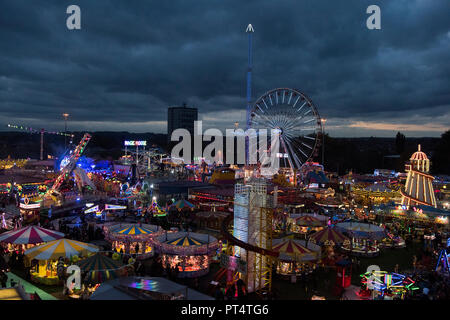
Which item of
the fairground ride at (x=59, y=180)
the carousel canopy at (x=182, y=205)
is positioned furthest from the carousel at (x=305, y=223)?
the fairground ride at (x=59, y=180)

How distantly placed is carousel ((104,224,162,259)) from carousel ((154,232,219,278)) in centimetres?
185

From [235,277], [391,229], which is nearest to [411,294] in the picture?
[235,277]

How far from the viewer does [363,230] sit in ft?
59.2

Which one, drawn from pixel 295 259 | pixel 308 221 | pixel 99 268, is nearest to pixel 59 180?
pixel 99 268

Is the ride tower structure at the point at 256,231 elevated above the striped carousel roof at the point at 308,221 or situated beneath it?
elevated above

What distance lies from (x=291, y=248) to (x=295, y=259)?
0.54m

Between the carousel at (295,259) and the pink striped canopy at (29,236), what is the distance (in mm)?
9808

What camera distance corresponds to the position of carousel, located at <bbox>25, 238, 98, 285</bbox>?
42.5 ft

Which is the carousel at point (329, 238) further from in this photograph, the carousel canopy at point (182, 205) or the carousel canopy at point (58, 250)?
the carousel canopy at point (182, 205)

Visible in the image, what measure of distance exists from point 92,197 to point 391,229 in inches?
818

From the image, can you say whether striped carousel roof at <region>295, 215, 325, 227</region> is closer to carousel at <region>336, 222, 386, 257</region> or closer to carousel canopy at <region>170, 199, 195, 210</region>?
carousel at <region>336, 222, 386, 257</region>

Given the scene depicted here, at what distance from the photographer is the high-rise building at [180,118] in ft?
432

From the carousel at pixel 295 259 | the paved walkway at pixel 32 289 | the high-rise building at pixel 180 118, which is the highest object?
the high-rise building at pixel 180 118

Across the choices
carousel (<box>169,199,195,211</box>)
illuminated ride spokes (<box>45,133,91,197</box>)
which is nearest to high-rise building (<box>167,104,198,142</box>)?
illuminated ride spokes (<box>45,133,91,197</box>)
